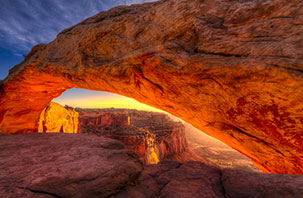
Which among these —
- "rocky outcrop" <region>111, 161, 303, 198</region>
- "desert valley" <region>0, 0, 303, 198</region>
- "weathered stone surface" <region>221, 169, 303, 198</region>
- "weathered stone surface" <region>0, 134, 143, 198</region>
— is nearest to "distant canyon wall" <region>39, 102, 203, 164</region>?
"desert valley" <region>0, 0, 303, 198</region>

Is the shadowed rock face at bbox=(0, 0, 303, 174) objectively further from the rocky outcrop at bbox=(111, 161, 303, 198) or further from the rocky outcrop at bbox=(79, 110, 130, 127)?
the rocky outcrop at bbox=(79, 110, 130, 127)

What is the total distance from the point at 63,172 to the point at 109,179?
82 cm

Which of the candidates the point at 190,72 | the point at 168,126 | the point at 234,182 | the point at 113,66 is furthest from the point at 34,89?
the point at 168,126

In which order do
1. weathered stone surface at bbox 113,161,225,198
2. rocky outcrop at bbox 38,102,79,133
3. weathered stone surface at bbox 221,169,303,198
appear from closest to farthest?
weathered stone surface at bbox 221,169,303,198
weathered stone surface at bbox 113,161,225,198
rocky outcrop at bbox 38,102,79,133

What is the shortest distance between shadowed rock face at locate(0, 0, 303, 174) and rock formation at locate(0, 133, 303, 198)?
1.41m

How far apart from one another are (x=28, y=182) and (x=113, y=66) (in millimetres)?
3291

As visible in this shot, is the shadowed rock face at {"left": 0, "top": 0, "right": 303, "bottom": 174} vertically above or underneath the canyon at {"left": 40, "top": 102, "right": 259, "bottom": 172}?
above

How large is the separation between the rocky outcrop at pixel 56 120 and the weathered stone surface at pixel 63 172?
7392 mm

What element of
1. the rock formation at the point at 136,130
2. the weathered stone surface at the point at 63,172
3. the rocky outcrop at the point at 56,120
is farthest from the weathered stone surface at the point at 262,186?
the rock formation at the point at 136,130

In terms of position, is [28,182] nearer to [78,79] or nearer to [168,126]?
[78,79]

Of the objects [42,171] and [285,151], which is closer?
[42,171]

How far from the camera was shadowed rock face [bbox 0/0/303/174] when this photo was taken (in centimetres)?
252

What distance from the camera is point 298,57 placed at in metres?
2.28

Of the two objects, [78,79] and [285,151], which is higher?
[78,79]
